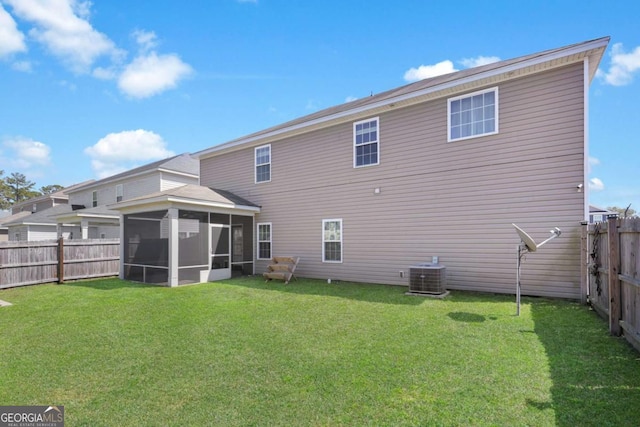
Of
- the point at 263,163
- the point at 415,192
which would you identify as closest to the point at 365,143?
the point at 415,192

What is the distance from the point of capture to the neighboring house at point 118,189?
17.6m

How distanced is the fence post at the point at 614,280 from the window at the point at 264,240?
951cm

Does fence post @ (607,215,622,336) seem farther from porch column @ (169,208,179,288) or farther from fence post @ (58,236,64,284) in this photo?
fence post @ (58,236,64,284)

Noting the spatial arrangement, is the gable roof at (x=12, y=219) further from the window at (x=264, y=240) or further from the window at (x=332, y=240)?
the window at (x=332, y=240)

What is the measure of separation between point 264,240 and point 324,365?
8.73 metres

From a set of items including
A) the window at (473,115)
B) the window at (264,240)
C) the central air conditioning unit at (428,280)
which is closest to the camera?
the central air conditioning unit at (428,280)

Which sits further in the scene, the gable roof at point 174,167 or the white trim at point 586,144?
the gable roof at point 174,167

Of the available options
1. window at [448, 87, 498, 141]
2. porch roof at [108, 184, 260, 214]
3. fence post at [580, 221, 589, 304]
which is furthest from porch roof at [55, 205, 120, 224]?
fence post at [580, 221, 589, 304]

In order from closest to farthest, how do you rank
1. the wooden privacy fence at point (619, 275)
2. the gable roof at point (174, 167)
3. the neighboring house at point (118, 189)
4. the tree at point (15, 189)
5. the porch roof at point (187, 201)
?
1. the wooden privacy fence at point (619, 275)
2. the porch roof at point (187, 201)
3. the neighboring house at point (118, 189)
4. the gable roof at point (174, 167)
5. the tree at point (15, 189)

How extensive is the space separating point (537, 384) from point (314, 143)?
906cm

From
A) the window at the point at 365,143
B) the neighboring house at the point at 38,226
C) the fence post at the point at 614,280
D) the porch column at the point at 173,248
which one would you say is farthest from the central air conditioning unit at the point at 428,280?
the neighboring house at the point at 38,226

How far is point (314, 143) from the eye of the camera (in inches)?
428

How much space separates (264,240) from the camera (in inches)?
475

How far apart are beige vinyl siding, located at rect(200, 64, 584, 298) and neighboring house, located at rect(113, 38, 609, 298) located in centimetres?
3
